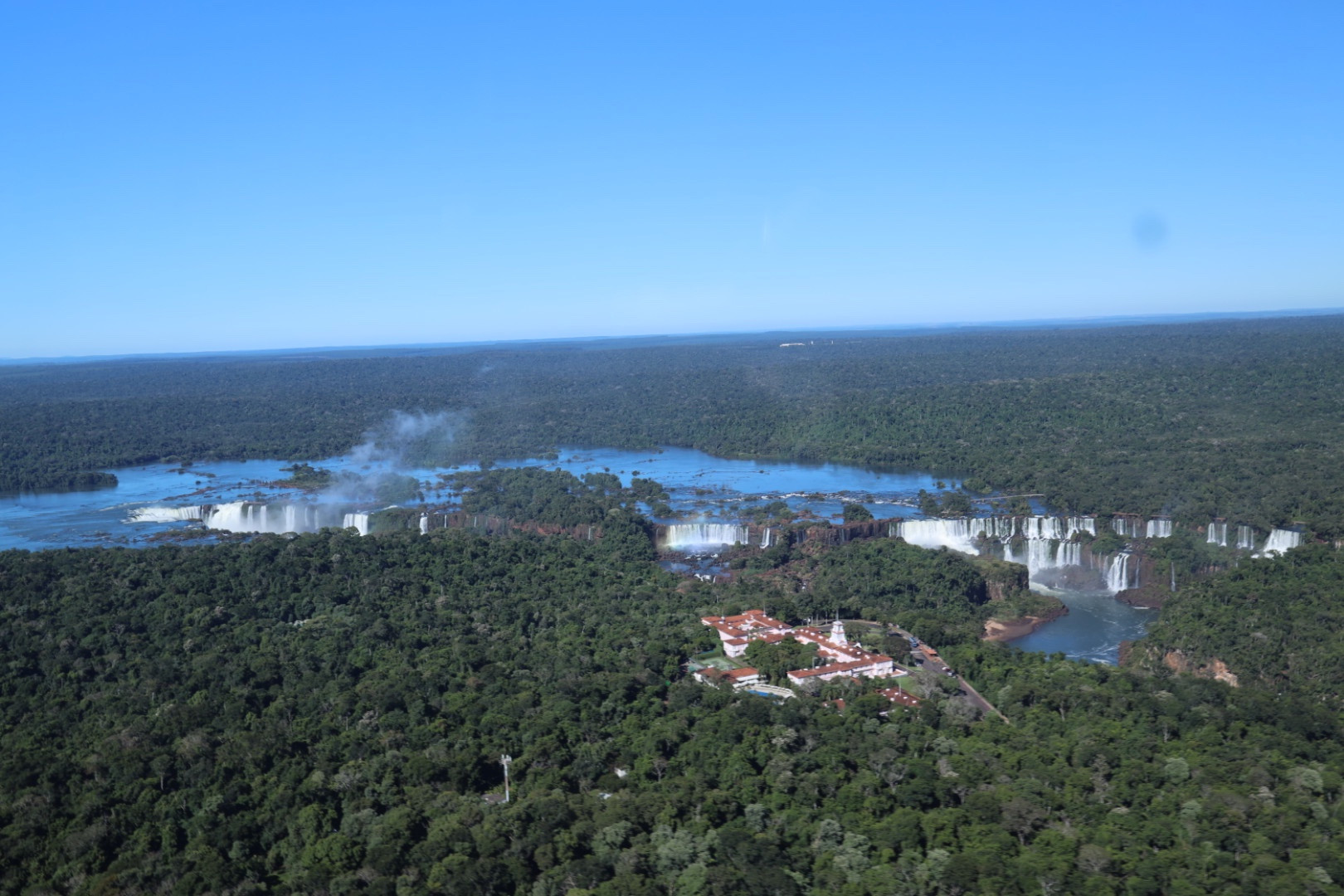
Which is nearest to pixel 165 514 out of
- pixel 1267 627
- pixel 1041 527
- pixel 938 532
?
pixel 938 532

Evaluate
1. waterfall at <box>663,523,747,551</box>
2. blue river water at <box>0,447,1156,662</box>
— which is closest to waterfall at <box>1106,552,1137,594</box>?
blue river water at <box>0,447,1156,662</box>

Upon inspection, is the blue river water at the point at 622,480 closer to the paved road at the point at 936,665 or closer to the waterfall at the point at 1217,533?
the paved road at the point at 936,665

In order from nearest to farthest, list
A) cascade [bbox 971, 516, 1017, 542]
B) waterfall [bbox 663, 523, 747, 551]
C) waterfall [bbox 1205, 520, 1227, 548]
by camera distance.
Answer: waterfall [bbox 1205, 520, 1227, 548]
cascade [bbox 971, 516, 1017, 542]
waterfall [bbox 663, 523, 747, 551]

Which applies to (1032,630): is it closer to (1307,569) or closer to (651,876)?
(1307,569)

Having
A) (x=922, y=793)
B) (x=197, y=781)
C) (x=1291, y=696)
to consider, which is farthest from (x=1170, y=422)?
(x=197, y=781)

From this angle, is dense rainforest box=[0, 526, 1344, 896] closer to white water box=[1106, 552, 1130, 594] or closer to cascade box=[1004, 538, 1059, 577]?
white water box=[1106, 552, 1130, 594]

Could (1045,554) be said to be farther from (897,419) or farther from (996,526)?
(897,419)
